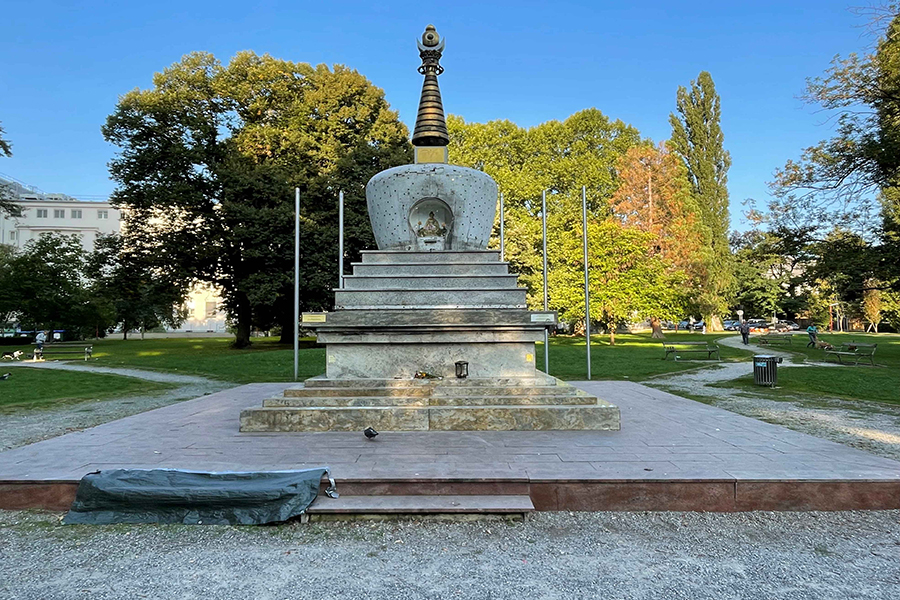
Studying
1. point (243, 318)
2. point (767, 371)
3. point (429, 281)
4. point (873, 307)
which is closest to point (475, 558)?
point (429, 281)

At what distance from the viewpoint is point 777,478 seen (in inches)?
183

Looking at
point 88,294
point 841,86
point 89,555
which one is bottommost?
point 89,555

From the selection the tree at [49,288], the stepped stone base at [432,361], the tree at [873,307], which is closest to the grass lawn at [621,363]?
the stepped stone base at [432,361]

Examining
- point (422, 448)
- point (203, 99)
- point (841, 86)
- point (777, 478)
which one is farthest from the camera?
point (203, 99)

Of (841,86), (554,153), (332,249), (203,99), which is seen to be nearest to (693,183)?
(554,153)

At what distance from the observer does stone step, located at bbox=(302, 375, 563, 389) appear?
7613mm

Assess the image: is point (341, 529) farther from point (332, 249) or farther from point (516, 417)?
point (332, 249)

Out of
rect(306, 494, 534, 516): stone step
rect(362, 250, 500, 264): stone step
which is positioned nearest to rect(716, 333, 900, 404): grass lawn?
rect(362, 250, 500, 264): stone step

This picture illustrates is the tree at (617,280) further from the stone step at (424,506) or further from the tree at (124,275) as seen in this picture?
the stone step at (424,506)

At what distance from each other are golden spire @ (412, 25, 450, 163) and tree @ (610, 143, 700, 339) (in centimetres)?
2333

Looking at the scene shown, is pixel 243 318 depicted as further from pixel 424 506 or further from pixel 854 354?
pixel 854 354

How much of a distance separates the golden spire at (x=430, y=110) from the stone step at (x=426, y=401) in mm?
5858

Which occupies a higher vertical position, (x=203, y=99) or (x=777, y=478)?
(x=203, y=99)

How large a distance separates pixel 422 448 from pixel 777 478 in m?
3.42
